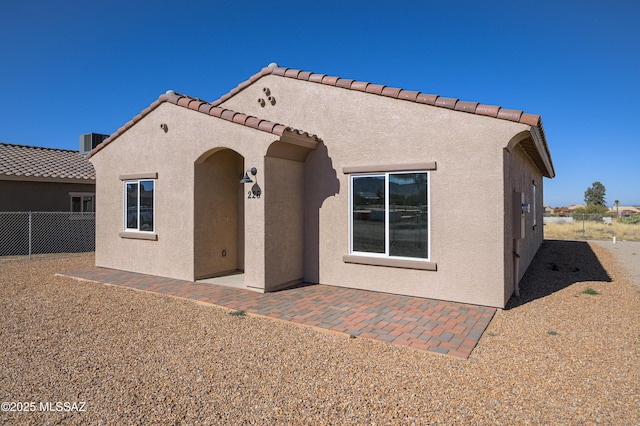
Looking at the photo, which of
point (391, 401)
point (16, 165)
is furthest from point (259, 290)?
point (16, 165)

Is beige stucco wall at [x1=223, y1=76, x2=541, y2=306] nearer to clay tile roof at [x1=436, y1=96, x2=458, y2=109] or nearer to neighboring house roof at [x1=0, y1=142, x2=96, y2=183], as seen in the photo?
clay tile roof at [x1=436, y1=96, x2=458, y2=109]

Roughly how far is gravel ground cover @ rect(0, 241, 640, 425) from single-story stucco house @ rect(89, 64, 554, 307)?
74.1 inches

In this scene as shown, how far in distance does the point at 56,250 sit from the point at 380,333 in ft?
58.9

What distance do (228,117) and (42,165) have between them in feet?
49.5

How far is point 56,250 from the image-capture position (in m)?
17.6

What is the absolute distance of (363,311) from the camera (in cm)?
721

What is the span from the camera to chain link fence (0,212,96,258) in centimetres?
1636

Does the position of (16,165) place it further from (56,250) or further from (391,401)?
(391,401)

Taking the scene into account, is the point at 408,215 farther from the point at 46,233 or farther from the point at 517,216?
the point at 46,233

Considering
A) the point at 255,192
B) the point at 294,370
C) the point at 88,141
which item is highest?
the point at 88,141

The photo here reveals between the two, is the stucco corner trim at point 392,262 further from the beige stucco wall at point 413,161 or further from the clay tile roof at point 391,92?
the clay tile roof at point 391,92

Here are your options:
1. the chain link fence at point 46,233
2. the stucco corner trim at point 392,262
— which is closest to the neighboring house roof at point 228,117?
the stucco corner trim at point 392,262

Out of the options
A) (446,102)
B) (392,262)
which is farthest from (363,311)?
(446,102)

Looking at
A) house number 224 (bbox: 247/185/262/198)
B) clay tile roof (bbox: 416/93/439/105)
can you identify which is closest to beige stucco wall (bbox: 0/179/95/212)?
house number 224 (bbox: 247/185/262/198)
